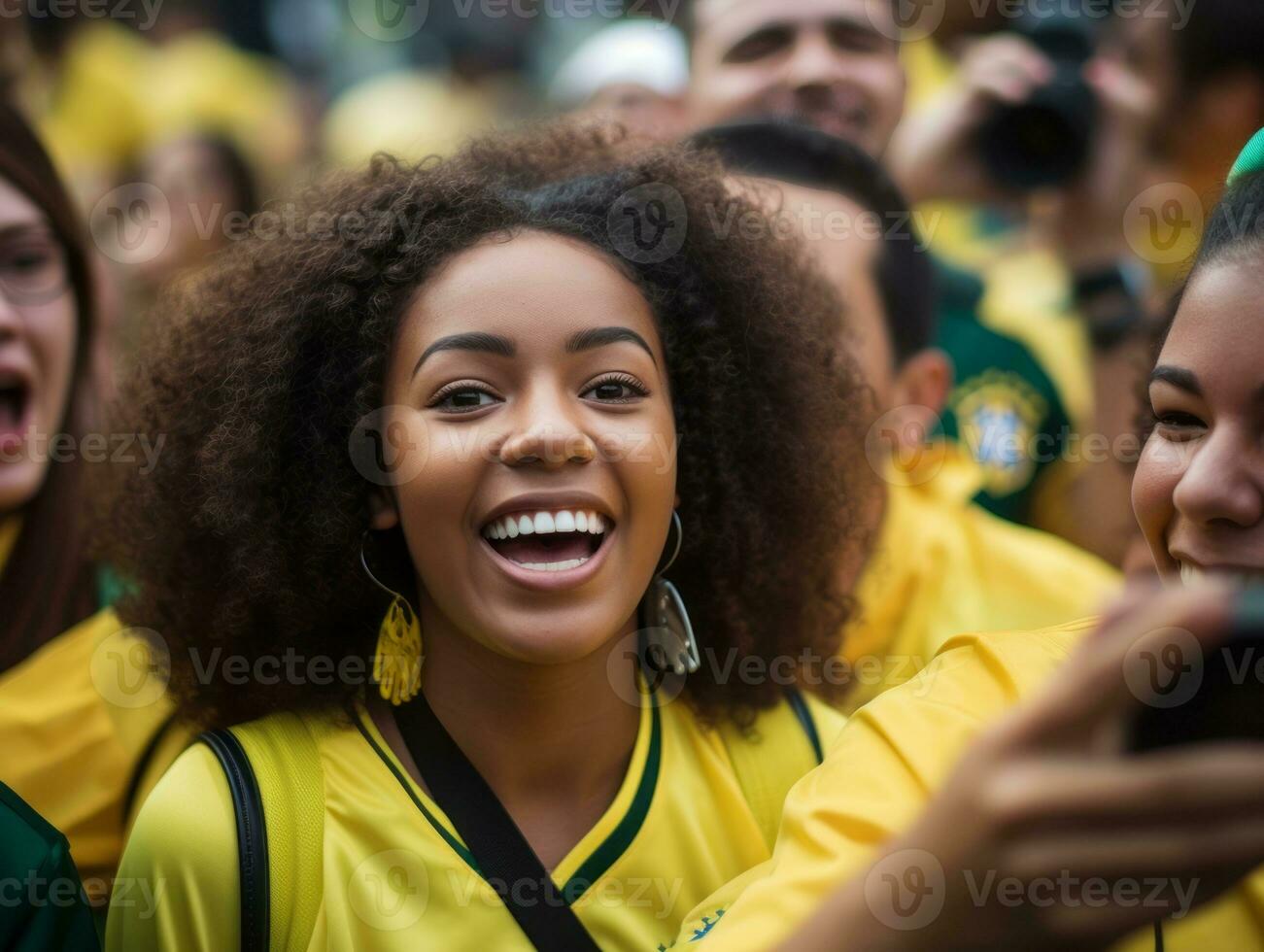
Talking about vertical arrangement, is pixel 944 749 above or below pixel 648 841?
above

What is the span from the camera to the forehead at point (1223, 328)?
1606mm

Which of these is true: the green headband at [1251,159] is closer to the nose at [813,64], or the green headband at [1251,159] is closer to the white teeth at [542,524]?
the white teeth at [542,524]

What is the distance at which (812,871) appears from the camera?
154 cm

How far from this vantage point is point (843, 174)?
3219mm

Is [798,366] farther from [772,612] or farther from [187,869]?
[187,869]

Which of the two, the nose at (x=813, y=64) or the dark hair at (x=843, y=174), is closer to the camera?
the dark hair at (x=843, y=174)

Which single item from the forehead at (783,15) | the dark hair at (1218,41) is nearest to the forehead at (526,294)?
the forehead at (783,15)

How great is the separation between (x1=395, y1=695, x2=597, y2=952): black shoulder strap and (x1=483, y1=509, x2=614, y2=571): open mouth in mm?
295

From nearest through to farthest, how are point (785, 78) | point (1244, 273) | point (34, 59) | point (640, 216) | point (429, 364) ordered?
point (1244, 273) → point (429, 364) → point (640, 216) → point (785, 78) → point (34, 59)

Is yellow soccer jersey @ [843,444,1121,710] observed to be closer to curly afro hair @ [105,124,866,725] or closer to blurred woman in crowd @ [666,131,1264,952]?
curly afro hair @ [105,124,866,725]

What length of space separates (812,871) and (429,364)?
91 centimetres

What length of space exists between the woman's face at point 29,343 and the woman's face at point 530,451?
1.03 meters

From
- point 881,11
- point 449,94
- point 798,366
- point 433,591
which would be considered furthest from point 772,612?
point 449,94

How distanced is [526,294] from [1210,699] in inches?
42.7
